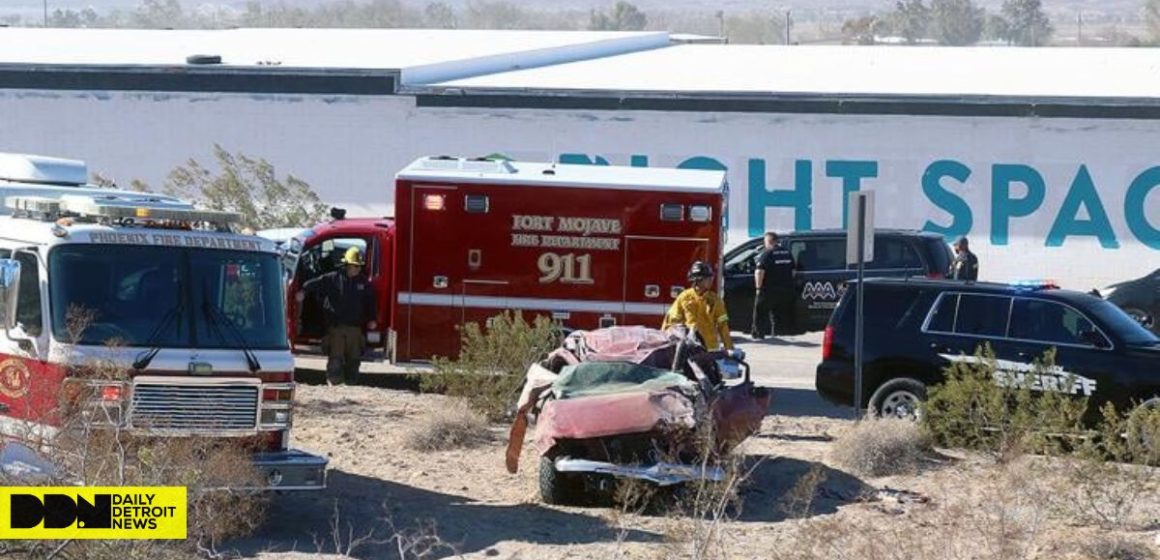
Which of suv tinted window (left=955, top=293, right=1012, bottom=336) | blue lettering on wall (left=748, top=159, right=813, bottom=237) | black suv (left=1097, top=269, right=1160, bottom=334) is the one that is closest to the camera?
suv tinted window (left=955, top=293, right=1012, bottom=336)

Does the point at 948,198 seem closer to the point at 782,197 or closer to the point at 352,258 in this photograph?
the point at 782,197

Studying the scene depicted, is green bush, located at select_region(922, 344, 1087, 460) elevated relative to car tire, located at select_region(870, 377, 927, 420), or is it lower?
elevated

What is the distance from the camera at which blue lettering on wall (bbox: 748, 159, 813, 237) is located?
35531 mm

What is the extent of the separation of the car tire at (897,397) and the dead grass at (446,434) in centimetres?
372

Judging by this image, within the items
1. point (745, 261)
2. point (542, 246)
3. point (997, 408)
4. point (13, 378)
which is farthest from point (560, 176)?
point (13, 378)

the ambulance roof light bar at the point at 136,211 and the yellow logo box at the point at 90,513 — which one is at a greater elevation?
the ambulance roof light bar at the point at 136,211

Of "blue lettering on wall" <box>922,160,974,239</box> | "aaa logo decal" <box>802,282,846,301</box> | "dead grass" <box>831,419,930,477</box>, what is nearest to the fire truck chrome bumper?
"dead grass" <box>831,419,930,477</box>

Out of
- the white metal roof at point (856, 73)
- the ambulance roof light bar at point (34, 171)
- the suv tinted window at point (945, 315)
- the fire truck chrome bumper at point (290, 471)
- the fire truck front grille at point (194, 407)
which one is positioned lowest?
the fire truck chrome bumper at point (290, 471)

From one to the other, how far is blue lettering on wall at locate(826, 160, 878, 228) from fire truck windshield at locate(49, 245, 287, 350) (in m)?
22.6

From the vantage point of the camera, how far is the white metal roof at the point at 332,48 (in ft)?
128

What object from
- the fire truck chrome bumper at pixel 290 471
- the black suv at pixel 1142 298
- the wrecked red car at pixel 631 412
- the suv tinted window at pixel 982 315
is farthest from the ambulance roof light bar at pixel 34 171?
the black suv at pixel 1142 298

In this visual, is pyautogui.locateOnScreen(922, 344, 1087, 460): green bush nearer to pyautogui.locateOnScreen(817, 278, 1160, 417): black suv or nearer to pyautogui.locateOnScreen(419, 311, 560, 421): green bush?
pyautogui.locateOnScreen(817, 278, 1160, 417): black suv

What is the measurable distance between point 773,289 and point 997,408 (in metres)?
12.2

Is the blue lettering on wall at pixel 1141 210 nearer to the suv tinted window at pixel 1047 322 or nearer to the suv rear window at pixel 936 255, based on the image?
the suv rear window at pixel 936 255
